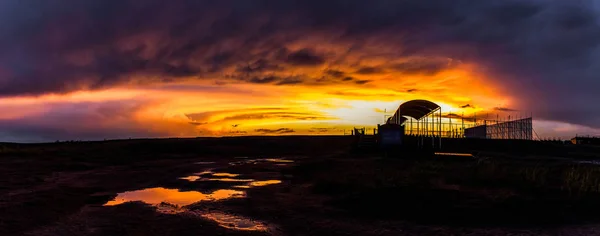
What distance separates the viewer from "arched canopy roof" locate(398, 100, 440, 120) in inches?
1362

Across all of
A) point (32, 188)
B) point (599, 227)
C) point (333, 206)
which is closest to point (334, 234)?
point (333, 206)

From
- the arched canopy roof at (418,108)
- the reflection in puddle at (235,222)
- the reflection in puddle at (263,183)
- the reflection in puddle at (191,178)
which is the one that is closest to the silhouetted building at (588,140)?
the arched canopy roof at (418,108)

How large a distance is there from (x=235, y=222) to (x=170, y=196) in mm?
5420

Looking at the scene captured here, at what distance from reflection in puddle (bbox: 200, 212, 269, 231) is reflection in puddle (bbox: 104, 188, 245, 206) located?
91.3 inches

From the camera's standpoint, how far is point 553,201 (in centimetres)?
1432

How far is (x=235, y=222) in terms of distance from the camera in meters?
11.3

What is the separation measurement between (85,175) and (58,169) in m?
4.05

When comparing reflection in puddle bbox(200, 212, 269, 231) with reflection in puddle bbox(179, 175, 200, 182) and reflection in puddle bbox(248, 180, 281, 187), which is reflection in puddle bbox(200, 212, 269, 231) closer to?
reflection in puddle bbox(248, 180, 281, 187)

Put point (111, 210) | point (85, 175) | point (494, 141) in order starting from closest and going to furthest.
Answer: point (111, 210)
point (85, 175)
point (494, 141)

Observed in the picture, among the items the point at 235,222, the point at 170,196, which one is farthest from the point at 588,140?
the point at 235,222

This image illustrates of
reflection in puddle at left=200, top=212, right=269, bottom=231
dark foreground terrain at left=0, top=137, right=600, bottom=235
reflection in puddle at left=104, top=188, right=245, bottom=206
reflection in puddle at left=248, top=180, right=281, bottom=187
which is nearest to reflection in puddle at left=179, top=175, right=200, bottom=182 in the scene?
dark foreground terrain at left=0, top=137, right=600, bottom=235

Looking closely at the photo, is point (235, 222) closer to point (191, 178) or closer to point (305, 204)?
point (305, 204)

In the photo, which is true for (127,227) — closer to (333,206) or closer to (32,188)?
(333,206)

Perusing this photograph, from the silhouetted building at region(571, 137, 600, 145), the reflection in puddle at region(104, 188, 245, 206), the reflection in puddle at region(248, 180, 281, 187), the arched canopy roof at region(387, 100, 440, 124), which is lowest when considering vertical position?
the reflection in puddle at region(104, 188, 245, 206)
